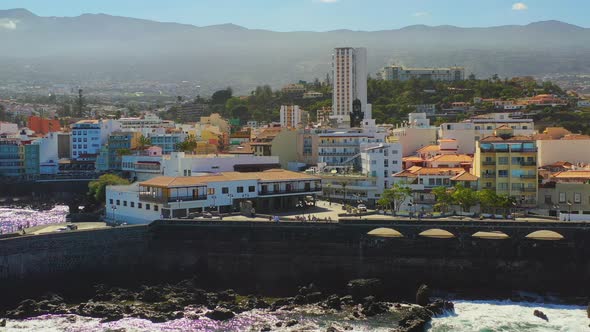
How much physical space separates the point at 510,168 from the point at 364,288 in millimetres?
15268

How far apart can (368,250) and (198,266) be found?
9.13 metres

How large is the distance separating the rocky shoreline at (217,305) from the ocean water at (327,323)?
1.32 feet

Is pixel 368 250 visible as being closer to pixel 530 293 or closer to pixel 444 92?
pixel 530 293

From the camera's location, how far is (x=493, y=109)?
319 ft

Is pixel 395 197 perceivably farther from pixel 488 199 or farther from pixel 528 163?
pixel 528 163

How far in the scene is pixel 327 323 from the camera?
32.0 m

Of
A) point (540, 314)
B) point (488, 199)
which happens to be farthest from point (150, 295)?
point (488, 199)

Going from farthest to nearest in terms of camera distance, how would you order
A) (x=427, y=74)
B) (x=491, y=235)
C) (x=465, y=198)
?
1. (x=427, y=74)
2. (x=465, y=198)
3. (x=491, y=235)

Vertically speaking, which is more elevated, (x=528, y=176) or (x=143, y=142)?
(x=143, y=142)

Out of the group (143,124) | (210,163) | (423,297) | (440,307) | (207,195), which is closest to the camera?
(440,307)

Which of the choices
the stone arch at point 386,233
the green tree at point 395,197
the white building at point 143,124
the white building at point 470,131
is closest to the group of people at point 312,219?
the stone arch at point 386,233

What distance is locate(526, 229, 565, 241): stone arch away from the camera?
3697cm

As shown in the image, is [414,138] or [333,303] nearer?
[333,303]

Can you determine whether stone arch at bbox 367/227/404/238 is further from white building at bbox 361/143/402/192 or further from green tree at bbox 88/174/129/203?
green tree at bbox 88/174/129/203
